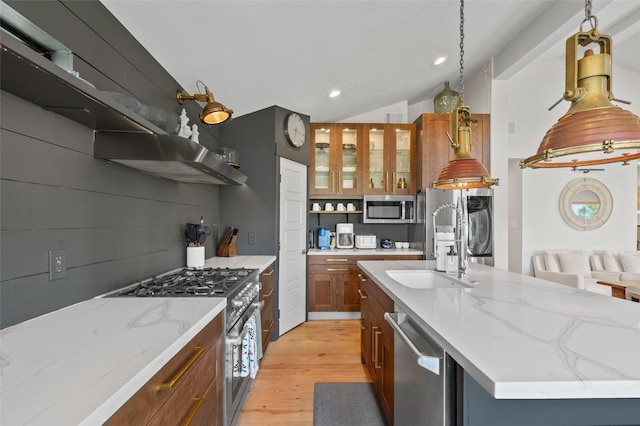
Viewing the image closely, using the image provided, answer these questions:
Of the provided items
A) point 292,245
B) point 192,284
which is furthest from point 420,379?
point 292,245

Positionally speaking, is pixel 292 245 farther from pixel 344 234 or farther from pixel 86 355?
pixel 86 355

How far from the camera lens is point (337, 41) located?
240cm

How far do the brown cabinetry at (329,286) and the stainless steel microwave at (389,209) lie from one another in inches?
30.5

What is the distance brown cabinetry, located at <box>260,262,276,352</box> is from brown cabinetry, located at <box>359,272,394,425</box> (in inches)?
35.1

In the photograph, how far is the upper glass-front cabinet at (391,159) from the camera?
4102 millimetres

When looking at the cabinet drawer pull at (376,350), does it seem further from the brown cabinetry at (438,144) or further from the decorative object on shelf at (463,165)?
the brown cabinetry at (438,144)

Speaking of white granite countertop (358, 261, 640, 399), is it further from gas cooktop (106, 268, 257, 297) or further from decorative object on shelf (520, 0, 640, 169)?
gas cooktop (106, 268, 257, 297)

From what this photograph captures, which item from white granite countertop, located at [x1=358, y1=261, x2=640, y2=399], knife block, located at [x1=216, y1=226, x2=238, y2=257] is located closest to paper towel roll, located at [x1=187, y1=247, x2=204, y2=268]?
knife block, located at [x1=216, y1=226, x2=238, y2=257]

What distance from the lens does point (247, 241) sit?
3.32 metres

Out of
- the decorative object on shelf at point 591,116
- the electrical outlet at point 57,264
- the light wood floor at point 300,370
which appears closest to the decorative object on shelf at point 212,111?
the electrical outlet at point 57,264

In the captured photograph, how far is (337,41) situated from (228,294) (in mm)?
2088

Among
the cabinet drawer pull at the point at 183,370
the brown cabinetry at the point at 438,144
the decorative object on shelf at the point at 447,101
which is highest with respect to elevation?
the decorative object on shelf at the point at 447,101

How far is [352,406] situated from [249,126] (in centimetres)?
283

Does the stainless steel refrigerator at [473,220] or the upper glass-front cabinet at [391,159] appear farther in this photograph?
the upper glass-front cabinet at [391,159]
